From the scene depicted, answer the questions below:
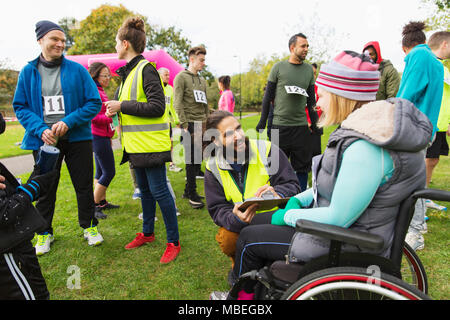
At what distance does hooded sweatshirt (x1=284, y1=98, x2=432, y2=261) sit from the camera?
43.0 inches

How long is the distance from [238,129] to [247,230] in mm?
811

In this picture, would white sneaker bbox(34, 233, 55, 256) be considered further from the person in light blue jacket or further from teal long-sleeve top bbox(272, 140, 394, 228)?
the person in light blue jacket

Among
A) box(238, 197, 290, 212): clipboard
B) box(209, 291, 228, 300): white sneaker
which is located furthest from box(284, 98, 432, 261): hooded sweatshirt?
box(209, 291, 228, 300): white sneaker

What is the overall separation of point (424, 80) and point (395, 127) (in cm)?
215

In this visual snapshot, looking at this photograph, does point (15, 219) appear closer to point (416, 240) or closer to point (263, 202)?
point (263, 202)

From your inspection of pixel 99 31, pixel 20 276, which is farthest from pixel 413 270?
pixel 99 31

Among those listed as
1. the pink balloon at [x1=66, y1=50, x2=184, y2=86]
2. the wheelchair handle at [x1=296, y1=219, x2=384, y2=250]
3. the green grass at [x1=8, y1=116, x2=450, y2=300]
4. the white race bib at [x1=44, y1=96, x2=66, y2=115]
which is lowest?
the green grass at [x1=8, y1=116, x2=450, y2=300]

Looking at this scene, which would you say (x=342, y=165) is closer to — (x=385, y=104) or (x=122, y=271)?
(x=385, y=104)

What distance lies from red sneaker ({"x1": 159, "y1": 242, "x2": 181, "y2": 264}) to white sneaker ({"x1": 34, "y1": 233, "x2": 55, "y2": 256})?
1.23 metres

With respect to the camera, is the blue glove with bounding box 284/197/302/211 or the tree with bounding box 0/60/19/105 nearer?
the blue glove with bounding box 284/197/302/211

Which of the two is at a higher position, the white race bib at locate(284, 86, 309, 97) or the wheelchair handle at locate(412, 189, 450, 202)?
the white race bib at locate(284, 86, 309, 97)

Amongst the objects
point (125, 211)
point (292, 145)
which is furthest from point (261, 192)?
point (125, 211)

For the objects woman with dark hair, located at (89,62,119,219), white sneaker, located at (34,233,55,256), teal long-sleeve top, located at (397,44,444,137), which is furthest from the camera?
woman with dark hair, located at (89,62,119,219)

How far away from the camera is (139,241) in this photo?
2994 millimetres
